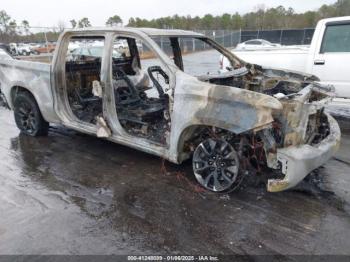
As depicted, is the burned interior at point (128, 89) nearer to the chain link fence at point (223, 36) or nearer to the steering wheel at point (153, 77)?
the steering wheel at point (153, 77)

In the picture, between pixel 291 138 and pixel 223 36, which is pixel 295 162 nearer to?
pixel 291 138

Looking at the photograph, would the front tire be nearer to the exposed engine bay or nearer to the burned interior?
the exposed engine bay

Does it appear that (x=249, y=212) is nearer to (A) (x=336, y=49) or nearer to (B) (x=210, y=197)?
(B) (x=210, y=197)

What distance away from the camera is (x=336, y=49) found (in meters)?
6.57

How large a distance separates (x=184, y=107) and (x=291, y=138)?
45.5 inches

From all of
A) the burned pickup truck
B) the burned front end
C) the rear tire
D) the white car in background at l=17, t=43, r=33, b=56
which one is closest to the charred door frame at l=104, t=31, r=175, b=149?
the burned pickup truck

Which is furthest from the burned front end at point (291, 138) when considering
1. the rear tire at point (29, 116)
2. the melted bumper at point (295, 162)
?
the rear tire at point (29, 116)

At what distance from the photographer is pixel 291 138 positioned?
11.4 feet

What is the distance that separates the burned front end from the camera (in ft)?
11.1

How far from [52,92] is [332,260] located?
14.1ft

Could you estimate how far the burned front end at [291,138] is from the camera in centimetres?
340

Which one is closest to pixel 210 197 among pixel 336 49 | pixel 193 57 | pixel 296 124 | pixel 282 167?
pixel 282 167

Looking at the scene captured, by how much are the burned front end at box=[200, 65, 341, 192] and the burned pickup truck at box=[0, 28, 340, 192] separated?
1cm

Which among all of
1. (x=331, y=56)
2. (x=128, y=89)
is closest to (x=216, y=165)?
(x=128, y=89)
